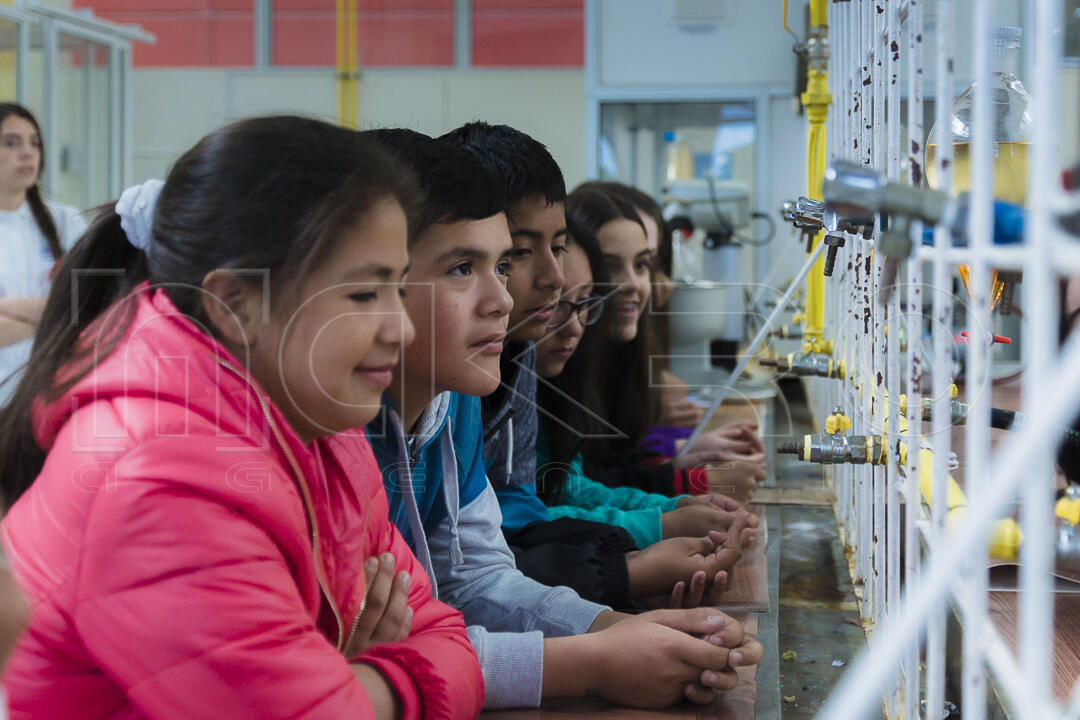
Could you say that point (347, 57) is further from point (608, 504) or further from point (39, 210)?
point (608, 504)

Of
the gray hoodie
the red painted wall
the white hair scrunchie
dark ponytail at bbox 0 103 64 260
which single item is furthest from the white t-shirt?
the red painted wall

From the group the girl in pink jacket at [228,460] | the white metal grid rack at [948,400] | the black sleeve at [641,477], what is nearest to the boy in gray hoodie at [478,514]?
the girl in pink jacket at [228,460]

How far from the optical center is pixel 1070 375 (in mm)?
346

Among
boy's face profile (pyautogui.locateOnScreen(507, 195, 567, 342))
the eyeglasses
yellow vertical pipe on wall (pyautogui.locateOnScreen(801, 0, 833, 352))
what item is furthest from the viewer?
yellow vertical pipe on wall (pyautogui.locateOnScreen(801, 0, 833, 352))

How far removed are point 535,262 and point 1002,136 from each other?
2.16 feet

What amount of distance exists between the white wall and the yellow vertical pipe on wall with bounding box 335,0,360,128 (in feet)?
0.16

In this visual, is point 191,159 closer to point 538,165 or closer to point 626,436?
point 538,165

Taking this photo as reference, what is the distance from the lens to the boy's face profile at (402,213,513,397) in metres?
1.15

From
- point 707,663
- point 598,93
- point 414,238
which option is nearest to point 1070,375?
point 707,663

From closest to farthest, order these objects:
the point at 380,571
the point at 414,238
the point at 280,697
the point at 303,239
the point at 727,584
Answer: the point at 280,697 < the point at 303,239 < the point at 380,571 < the point at 414,238 < the point at 727,584

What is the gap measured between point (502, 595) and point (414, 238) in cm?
42

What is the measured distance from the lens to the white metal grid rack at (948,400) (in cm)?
40

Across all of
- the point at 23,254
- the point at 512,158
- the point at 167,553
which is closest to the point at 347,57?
the point at 23,254

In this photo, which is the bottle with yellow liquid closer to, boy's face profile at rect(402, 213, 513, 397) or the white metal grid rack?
the white metal grid rack
